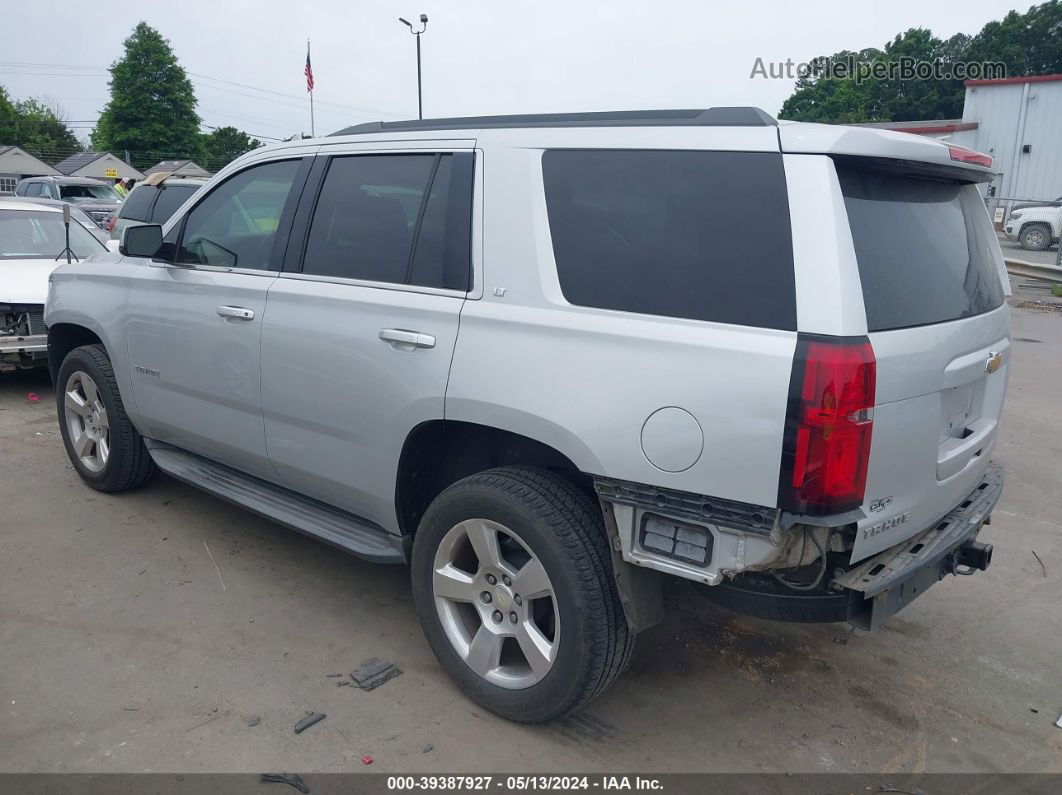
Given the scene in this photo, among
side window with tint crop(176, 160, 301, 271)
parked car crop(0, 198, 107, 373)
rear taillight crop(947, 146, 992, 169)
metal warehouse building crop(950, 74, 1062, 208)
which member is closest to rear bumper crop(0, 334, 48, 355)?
parked car crop(0, 198, 107, 373)

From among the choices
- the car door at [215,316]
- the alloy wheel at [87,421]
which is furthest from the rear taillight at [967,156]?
the alloy wheel at [87,421]

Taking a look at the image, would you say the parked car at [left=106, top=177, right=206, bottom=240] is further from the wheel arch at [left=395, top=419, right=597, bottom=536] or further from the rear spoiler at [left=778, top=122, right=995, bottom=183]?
the rear spoiler at [left=778, top=122, right=995, bottom=183]

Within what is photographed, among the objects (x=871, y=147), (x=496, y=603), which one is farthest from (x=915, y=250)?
(x=496, y=603)

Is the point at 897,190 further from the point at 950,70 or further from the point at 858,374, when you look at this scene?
the point at 950,70

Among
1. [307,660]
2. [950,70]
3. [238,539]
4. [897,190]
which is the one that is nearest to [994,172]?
[897,190]

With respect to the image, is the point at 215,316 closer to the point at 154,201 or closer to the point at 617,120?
the point at 617,120

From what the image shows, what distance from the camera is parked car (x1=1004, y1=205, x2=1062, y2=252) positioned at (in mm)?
21922

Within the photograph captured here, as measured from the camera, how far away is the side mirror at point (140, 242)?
437 cm

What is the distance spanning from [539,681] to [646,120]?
192cm

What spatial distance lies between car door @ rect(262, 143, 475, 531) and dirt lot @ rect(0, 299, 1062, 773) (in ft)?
2.12

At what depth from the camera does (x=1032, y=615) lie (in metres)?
4.07

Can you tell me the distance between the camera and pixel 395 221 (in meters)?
3.50

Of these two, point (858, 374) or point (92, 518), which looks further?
point (92, 518)

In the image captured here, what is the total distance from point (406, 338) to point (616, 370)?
0.91 metres
